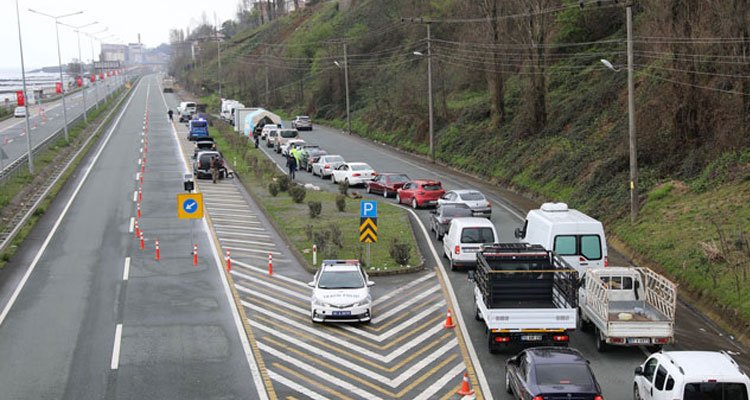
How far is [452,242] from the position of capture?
29.1m

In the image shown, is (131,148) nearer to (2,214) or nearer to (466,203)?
(2,214)

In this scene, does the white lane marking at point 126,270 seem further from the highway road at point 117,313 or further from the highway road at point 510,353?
the highway road at point 510,353

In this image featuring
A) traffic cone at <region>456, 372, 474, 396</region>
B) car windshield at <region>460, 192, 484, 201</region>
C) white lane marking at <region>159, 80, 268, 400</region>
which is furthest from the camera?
car windshield at <region>460, 192, 484, 201</region>

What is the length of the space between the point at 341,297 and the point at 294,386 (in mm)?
4959

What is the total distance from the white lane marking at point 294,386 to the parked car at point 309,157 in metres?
39.9

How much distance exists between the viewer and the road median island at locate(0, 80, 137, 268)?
119 ft

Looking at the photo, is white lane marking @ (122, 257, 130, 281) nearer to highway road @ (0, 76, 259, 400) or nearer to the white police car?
highway road @ (0, 76, 259, 400)

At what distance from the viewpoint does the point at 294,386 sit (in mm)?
17938

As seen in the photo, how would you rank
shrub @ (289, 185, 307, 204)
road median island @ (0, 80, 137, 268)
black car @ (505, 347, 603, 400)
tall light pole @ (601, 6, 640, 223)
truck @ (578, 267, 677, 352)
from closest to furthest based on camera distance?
black car @ (505, 347, 603, 400), truck @ (578, 267, 677, 352), tall light pole @ (601, 6, 640, 223), road median island @ (0, 80, 137, 268), shrub @ (289, 185, 307, 204)

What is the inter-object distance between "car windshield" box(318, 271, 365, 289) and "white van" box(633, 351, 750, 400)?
9.61 metres

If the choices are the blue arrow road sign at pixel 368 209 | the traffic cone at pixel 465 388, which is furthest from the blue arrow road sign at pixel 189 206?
the traffic cone at pixel 465 388

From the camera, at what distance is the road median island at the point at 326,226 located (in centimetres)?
3027

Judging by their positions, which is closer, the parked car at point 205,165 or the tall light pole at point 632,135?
the tall light pole at point 632,135

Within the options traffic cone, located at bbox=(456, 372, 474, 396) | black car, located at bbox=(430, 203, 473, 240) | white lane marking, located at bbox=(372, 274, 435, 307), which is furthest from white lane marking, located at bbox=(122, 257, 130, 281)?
traffic cone, located at bbox=(456, 372, 474, 396)
